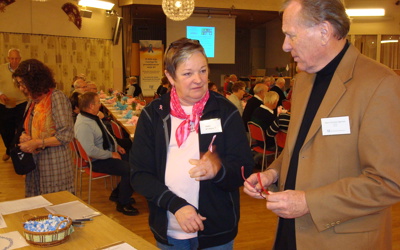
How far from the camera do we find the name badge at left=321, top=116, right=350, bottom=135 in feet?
4.30

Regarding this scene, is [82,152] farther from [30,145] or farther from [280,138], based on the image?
[280,138]

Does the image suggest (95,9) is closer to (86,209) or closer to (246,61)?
(246,61)

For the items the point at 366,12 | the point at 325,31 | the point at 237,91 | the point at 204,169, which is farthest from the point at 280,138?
the point at 366,12

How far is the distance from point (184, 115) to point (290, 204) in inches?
28.3

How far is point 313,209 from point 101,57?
1310 cm

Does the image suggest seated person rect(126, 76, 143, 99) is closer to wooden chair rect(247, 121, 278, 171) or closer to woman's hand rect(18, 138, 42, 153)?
wooden chair rect(247, 121, 278, 171)

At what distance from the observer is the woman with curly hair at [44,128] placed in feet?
9.90

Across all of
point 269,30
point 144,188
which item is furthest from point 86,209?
point 269,30

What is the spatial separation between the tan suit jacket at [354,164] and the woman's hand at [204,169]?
1.36ft

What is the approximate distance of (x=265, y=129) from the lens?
18.9 feet

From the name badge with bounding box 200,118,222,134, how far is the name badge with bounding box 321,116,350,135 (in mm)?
565

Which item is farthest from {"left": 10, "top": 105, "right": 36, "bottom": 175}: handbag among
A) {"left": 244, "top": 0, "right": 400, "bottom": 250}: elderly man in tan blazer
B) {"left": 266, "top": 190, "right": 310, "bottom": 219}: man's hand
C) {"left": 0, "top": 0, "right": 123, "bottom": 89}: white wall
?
{"left": 0, "top": 0, "right": 123, "bottom": 89}: white wall

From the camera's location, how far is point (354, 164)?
1.33 metres

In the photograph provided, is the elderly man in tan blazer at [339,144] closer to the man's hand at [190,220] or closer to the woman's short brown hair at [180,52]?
the man's hand at [190,220]
